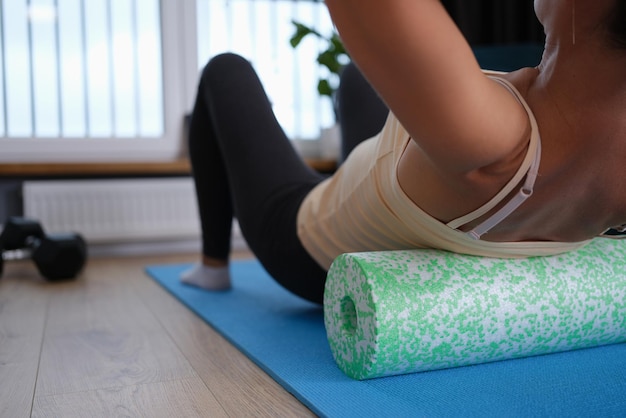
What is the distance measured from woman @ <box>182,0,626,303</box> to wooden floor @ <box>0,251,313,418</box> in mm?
301

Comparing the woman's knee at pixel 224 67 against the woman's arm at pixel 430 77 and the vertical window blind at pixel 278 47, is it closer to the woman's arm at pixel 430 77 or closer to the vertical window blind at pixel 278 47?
the woman's arm at pixel 430 77

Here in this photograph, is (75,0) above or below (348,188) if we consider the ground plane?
above

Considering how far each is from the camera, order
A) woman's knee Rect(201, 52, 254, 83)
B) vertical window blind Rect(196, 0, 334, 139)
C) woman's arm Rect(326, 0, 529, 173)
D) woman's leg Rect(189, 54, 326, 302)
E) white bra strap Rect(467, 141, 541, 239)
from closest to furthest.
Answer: woman's arm Rect(326, 0, 529, 173)
white bra strap Rect(467, 141, 541, 239)
woman's leg Rect(189, 54, 326, 302)
woman's knee Rect(201, 52, 254, 83)
vertical window blind Rect(196, 0, 334, 139)

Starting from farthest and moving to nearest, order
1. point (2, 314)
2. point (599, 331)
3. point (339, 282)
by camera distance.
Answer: point (2, 314) < point (599, 331) < point (339, 282)

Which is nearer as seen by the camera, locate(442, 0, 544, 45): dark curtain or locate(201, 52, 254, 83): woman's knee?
locate(201, 52, 254, 83): woman's knee

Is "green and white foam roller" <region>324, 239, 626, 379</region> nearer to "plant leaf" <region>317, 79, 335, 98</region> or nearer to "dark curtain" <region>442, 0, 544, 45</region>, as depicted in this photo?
"plant leaf" <region>317, 79, 335, 98</region>

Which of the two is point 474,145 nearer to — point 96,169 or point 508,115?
point 508,115

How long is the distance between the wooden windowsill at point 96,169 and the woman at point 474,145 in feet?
5.80

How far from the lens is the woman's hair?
2.06 feet

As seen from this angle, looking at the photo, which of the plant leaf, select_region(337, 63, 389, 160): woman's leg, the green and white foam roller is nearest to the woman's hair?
the green and white foam roller

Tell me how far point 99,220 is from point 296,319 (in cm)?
177

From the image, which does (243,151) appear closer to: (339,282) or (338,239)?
(338,239)

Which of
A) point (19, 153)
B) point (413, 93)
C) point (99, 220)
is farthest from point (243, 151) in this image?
point (19, 153)

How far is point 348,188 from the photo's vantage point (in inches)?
40.8
